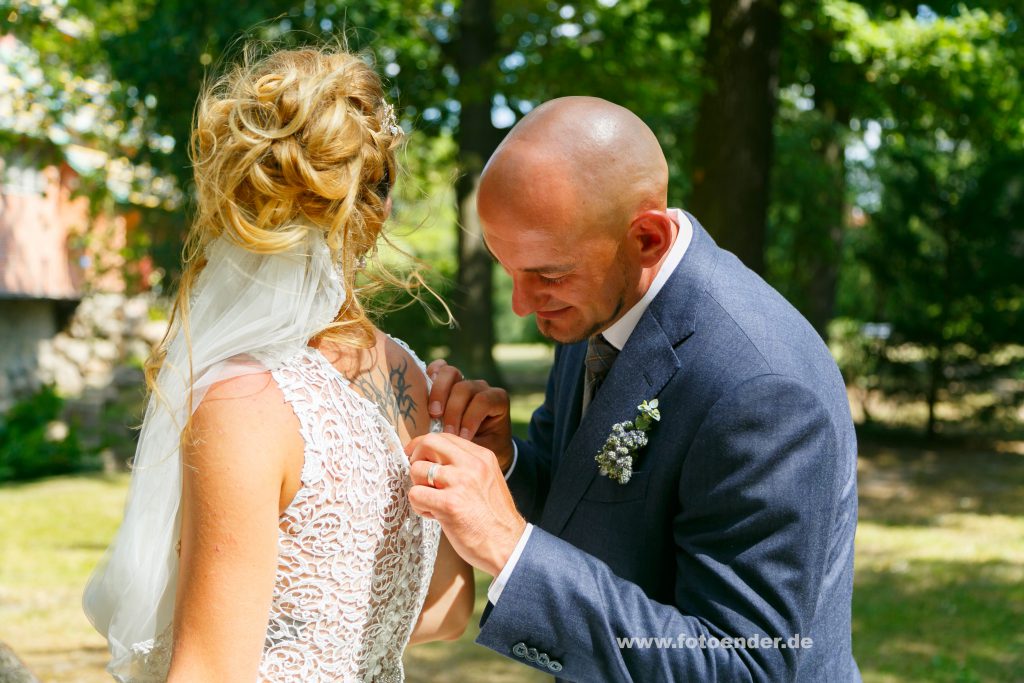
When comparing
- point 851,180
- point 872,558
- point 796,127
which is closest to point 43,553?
point 872,558

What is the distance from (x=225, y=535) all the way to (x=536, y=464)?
1193 mm

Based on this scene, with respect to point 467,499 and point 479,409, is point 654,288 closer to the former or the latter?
point 479,409

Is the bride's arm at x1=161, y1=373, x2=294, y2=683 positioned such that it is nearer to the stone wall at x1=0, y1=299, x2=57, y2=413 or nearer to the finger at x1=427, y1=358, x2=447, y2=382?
the finger at x1=427, y1=358, x2=447, y2=382

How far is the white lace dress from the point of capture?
1851 mm

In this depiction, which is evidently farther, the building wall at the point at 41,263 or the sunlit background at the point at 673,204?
the building wall at the point at 41,263

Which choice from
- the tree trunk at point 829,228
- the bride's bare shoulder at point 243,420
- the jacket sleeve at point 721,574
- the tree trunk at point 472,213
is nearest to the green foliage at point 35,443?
the tree trunk at point 472,213

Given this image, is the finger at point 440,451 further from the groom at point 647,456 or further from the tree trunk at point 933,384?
the tree trunk at point 933,384

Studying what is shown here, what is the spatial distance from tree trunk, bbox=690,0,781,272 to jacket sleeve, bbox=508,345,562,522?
613 centimetres

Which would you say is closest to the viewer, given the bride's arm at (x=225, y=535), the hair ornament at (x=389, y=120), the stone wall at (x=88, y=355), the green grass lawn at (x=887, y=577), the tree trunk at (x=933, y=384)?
the bride's arm at (x=225, y=535)

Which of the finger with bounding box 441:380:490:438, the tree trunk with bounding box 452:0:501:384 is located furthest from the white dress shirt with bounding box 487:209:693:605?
the tree trunk with bounding box 452:0:501:384

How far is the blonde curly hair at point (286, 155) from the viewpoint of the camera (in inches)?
72.0

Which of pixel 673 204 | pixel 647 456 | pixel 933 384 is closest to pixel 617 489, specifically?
pixel 647 456

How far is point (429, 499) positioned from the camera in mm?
1836

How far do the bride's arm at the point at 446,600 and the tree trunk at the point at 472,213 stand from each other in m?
9.84
